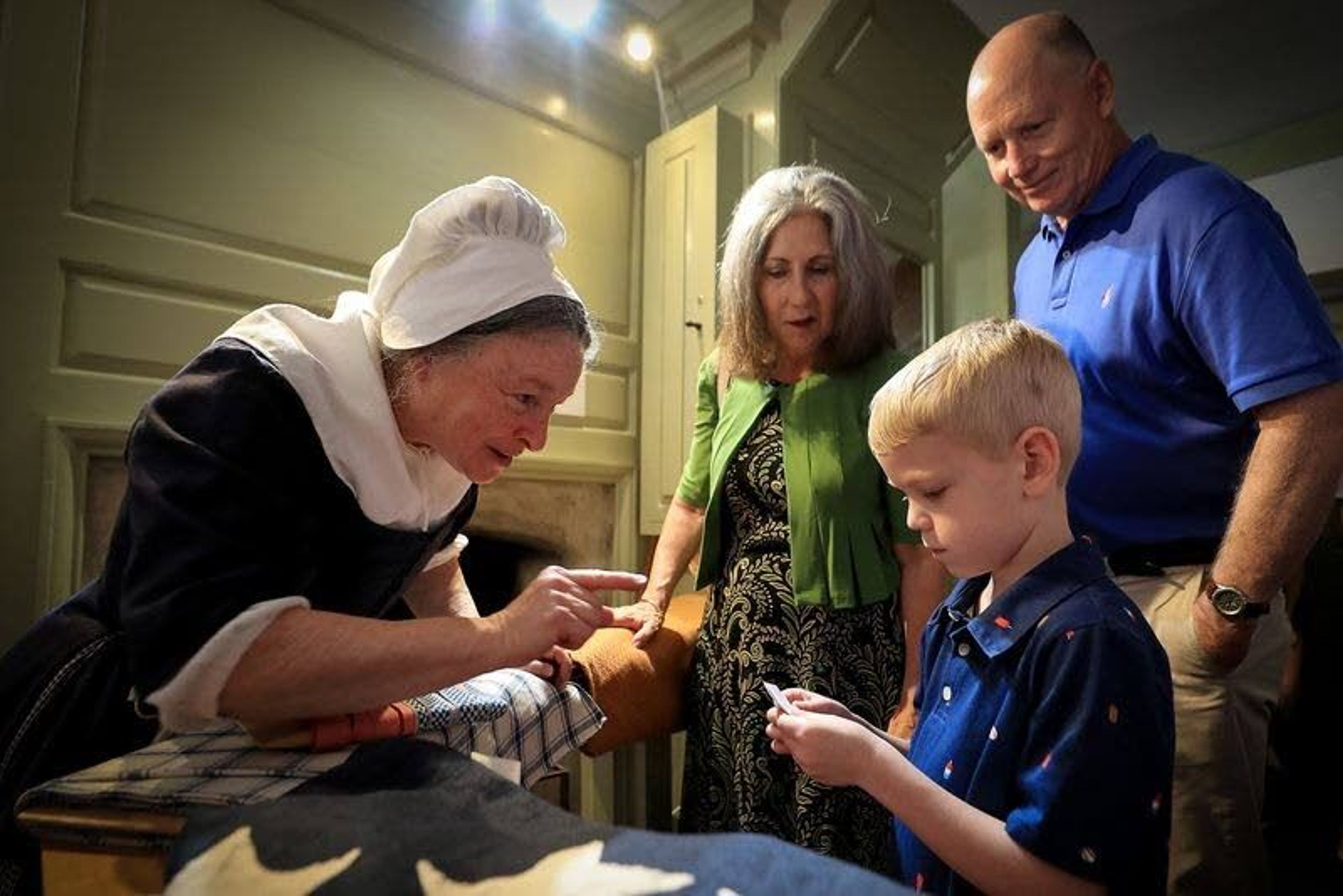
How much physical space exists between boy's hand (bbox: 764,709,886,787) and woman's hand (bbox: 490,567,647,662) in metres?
0.29

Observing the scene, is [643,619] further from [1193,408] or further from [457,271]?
[1193,408]

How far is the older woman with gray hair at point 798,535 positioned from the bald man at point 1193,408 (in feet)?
1.09

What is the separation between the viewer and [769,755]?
140cm

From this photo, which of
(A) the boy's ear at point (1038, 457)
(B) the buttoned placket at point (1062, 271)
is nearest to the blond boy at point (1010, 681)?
(A) the boy's ear at point (1038, 457)

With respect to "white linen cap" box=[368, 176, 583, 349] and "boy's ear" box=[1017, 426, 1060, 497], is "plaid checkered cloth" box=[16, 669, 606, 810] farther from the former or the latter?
"boy's ear" box=[1017, 426, 1060, 497]

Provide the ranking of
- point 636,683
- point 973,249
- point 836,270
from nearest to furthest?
point 836,270 → point 636,683 → point 973,249

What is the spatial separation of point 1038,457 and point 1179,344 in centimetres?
52

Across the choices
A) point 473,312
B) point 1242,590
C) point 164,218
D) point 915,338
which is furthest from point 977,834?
point 915,338

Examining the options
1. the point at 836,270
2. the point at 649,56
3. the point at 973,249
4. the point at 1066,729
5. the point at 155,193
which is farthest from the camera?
the point at 973,249

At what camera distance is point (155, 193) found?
1.74 m

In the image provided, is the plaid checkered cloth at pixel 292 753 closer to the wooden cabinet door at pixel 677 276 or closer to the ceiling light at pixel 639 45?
the wooden cabinet door at pixel 677 276

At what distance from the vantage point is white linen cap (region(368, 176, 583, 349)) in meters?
0.97

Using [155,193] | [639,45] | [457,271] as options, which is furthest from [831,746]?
[639,45]

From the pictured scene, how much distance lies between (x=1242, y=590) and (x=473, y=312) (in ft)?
3.65
